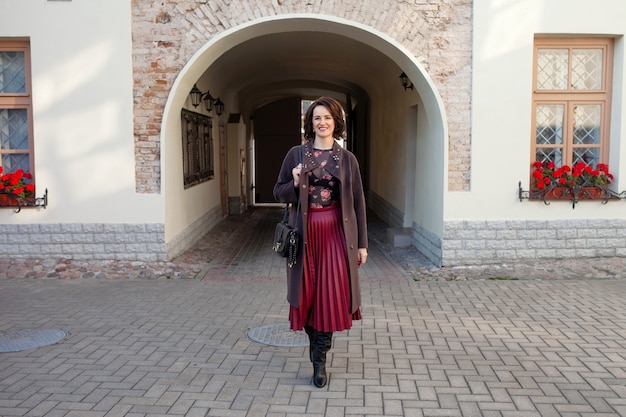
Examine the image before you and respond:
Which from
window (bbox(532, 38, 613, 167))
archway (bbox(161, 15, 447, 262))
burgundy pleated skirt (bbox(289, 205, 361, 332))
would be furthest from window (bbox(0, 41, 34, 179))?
window (bbox(532, 38, 613, 167))

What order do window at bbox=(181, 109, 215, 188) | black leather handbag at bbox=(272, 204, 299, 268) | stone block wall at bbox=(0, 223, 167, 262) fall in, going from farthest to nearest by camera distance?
window at bbox=(181, 109, 215, 188), stone block wall at bbox=(0, 223, 167, 262), black leather handbag at bbox=(272, 204, 299, 268)

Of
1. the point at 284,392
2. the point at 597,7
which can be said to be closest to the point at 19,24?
the point at 284,392

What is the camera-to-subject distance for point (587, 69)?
319 inches

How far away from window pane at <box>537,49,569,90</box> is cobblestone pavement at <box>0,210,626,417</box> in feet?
7.86

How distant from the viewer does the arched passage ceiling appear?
35.1 feet

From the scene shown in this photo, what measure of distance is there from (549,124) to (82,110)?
20.2ft

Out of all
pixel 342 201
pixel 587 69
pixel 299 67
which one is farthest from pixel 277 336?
pixel 299 67

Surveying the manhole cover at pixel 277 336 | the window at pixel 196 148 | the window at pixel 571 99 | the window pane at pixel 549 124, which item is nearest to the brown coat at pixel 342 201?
the manhole cover at pixel 277 336

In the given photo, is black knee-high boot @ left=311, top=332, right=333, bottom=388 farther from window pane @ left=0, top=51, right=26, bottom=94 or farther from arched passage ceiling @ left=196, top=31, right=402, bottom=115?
arched passage ceiling @ left=196, top=31, right=402, bottom=115

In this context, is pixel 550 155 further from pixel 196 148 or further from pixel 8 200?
pixel 8 200

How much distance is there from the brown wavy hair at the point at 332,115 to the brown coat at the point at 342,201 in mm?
107

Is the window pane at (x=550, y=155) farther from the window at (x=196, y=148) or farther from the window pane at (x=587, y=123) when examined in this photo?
the window at (x=196, y=148)

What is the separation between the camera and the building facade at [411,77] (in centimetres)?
772

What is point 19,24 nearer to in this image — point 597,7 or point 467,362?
point 467,362
